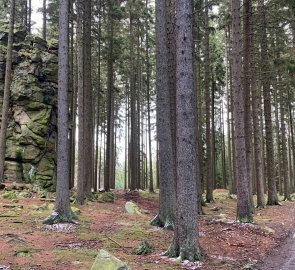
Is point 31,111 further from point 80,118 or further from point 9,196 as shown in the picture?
point 9,196

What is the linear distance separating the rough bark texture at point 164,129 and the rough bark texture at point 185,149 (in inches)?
115

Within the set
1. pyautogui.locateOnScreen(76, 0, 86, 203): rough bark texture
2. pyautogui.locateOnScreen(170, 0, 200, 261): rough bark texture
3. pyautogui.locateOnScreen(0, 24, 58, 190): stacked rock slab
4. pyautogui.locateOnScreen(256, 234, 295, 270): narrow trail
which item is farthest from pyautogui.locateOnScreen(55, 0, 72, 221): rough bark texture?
pyautogui.locateOnScreen(0, 24, 58, 190): stacked rock slab

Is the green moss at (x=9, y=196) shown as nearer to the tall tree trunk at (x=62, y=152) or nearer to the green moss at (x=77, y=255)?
the tall tree trunk at (x=62, y=152)

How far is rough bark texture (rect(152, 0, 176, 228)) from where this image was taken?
1045 cm

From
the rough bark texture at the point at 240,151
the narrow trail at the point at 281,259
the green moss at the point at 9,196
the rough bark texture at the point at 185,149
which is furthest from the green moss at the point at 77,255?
the green moss at the point at 9,196

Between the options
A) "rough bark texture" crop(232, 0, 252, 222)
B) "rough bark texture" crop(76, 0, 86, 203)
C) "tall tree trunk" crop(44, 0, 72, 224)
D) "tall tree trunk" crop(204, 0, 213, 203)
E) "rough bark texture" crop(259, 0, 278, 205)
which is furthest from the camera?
"tall tree trunk" crop(204, 0, 213, 203)

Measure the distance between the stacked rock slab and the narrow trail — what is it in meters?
13.8

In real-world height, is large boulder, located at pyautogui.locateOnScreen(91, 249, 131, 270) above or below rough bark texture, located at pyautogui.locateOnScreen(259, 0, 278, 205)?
below

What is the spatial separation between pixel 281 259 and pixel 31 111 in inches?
666

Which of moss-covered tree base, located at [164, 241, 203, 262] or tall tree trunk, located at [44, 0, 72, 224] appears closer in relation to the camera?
moss-covered tree base, located at [164, 241, 203, 262]

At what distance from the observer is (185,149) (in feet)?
24.1

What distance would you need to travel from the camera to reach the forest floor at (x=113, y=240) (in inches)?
278

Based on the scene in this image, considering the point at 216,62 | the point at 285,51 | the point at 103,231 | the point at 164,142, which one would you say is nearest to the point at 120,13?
the point at 216,62

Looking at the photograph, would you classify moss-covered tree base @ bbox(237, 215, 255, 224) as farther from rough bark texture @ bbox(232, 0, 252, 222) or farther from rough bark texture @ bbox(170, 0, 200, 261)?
rough bark texture @ bbox(170, 0, 200, 261)
